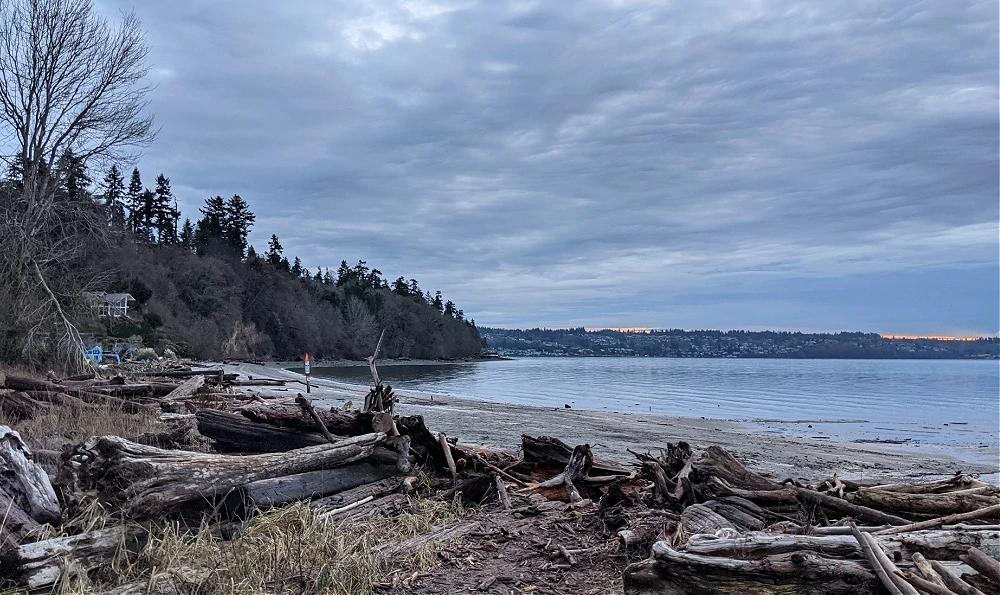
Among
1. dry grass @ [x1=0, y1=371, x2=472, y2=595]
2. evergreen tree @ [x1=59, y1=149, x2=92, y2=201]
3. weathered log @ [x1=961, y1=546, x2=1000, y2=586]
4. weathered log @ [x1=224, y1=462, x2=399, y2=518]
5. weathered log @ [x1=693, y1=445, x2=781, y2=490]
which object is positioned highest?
evergreen tree @ [x1=59, y1=149, x2=92, y2=201]

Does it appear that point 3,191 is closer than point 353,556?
No

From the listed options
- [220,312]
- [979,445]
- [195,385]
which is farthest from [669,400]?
[220,312]

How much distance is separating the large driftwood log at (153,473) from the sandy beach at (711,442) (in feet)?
23.2

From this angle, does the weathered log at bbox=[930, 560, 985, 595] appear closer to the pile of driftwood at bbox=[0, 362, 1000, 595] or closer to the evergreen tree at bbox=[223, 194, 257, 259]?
the pile of driftwood at bbox=[0, 362, 1000, 595]

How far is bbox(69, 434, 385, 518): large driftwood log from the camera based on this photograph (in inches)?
197

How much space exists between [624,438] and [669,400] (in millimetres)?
24986

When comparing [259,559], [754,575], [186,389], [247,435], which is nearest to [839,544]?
[754,575]

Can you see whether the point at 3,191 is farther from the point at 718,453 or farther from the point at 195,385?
the point at 718,453

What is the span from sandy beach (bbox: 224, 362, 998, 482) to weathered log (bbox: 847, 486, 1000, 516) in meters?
6.37

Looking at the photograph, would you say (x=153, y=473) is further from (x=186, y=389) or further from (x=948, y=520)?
(x=186, y=389)

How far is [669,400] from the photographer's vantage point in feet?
139

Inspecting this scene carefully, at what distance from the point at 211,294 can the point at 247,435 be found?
83.2 meters

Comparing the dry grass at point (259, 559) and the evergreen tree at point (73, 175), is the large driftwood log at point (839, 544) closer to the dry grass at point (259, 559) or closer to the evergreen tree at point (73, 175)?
the dry grass at point (259, 559)

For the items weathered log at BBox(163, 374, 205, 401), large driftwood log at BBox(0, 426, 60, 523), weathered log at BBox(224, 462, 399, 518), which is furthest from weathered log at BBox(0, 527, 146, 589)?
weathered log at BBox(163, 374, 205, 401)
